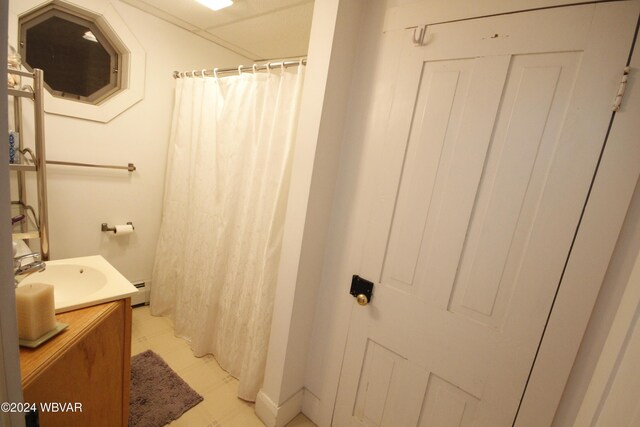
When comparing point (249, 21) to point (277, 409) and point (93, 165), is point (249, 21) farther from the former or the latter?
point (277, 409)

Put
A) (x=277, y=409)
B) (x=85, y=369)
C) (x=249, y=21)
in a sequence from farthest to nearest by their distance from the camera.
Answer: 1. (x=249, y=21)
2. (x=277, y=409)
3. (x=85, y=369)

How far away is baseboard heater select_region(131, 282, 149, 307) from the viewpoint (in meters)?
2.19

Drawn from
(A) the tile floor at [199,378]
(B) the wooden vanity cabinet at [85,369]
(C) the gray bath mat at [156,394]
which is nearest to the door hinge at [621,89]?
(B) the wooden vanity cabinet at [85,369]

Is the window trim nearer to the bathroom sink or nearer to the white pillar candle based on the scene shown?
the bathroom sink

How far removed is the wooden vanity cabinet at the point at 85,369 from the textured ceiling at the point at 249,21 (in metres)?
1.74

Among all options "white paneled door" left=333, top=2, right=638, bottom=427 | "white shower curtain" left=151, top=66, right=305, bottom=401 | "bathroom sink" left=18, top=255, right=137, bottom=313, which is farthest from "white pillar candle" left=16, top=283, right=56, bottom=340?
"white paneled door" left=333, top=2, right=638, bottom=427

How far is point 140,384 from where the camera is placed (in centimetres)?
152

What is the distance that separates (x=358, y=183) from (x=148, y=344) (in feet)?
6.28

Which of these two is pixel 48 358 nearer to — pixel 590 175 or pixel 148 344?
pixel 148 344

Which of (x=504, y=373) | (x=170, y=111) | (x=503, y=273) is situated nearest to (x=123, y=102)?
(x=170, y=111)

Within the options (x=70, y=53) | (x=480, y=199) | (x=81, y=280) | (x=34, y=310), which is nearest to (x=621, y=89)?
(x=480, y=199)

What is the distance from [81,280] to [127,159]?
3.61 ft

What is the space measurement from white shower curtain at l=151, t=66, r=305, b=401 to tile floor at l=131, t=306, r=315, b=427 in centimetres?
6

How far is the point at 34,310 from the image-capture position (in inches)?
28.8
